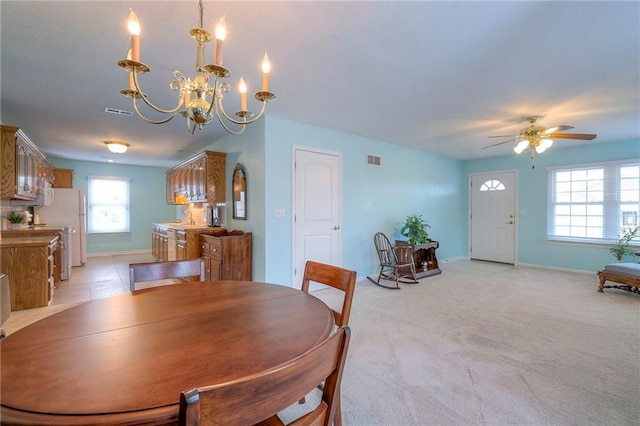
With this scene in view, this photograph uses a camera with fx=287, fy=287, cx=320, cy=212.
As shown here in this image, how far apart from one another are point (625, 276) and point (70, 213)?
9.27 m

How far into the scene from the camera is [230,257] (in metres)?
3.71

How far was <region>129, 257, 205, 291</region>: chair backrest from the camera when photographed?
1.72 metres

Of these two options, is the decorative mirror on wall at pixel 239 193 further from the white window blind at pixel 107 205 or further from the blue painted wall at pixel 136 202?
the white window blind at pixel 107 205

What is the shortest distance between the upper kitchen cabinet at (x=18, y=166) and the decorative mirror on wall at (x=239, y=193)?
2.56 m

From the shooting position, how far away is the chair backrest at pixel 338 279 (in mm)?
1487

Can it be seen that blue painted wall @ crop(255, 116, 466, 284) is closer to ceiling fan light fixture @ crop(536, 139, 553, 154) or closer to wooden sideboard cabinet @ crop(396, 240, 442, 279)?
wooden sideboard cabinet @ crop(396, 240, 442, 279)

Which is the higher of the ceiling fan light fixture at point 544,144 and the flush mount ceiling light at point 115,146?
the flush mount ceiling light at point 115,146

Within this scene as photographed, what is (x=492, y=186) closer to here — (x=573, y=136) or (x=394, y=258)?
(x=573, y=136)

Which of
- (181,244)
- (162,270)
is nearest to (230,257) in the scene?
(181,244)

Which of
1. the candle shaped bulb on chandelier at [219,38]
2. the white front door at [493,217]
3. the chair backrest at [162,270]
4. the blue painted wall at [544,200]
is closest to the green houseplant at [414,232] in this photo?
the white front door at [493,217]

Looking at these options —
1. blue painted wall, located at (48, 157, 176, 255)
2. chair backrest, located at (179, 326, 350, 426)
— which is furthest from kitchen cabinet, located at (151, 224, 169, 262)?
chair backrest, located at (179, 326, 350, 426)

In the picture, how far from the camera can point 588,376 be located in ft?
6.78

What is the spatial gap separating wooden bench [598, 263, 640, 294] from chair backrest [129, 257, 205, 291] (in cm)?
528

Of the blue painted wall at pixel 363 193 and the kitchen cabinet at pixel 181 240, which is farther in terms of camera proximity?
the kitchen cabinet at pixel 181 240
